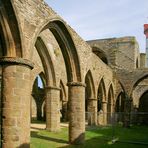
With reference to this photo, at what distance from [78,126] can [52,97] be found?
13.3ft

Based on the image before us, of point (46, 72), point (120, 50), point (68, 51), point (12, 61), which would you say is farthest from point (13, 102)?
point (120, 50)

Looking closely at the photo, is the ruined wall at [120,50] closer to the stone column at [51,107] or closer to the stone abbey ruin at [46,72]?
the stone abbey ruin at [46,72]

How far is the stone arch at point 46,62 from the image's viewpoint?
49.6 feet

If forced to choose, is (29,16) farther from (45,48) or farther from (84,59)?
(45,48)

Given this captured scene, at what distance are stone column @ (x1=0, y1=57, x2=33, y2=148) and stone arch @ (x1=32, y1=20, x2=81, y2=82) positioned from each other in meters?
3.64

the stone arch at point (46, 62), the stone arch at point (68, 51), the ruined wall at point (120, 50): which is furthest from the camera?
the ruined wall at point (120, 50)

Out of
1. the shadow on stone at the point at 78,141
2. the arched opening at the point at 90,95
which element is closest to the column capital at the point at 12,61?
the shadow on stone at the point at 78,141

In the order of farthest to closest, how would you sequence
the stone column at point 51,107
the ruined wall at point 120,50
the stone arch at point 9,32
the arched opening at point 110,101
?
the ruined wall at point 120,50, the arched opening at point 110,101, the stone column at point 51,107, the stone arch at point 9,32

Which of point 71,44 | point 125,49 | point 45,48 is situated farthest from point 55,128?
point 125,49

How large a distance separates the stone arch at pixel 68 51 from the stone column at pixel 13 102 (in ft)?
11.9

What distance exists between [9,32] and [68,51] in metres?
4.48

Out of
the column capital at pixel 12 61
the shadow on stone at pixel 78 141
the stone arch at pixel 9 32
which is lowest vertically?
the shadow on stone at pixel 78 141

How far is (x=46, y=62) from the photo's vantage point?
15.6 metres

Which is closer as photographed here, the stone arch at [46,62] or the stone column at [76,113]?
the stone column at [76,113]
